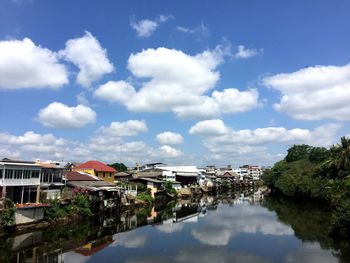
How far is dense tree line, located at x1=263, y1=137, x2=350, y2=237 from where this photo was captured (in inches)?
1283

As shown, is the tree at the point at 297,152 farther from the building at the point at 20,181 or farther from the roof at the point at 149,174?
the building at the point at 20,181

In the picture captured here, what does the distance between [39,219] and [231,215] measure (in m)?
29.3

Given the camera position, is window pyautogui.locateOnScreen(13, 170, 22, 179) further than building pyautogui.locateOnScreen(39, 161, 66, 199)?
No

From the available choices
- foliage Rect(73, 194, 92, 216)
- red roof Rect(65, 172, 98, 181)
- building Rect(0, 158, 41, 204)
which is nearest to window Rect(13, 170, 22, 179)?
building Rect(0, 158, 41, 204)

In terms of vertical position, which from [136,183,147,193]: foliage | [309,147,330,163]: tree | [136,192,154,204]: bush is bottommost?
[136,192,154,204]: bush

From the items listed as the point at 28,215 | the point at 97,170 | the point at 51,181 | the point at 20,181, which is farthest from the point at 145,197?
the point at 28,215

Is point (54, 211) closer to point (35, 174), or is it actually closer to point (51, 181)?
point (35, 174)

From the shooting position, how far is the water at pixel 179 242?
1058 inches

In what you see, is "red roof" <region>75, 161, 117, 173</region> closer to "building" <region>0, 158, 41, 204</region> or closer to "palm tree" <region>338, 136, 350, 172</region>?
"building" <region>0, 158, 41, 204</region>

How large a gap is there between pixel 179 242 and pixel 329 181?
17.2 m

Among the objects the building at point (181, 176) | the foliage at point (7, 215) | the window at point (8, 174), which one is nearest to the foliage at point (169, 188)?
the building at point (181, 176)

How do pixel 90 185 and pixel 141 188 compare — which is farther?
pixel 141 188

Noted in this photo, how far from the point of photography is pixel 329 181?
37812 mm

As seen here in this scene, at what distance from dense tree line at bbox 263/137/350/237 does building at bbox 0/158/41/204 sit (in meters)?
30.7
